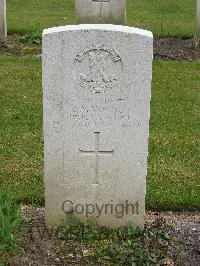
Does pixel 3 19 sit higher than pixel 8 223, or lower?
higher

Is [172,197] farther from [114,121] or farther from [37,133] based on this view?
[37,133]

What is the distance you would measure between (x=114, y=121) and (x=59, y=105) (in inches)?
15.6

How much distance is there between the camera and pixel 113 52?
161 inches

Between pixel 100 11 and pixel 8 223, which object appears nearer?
pixel 8 223

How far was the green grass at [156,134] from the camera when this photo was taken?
537 centimetres

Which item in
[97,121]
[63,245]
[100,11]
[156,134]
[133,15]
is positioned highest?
[100,11]

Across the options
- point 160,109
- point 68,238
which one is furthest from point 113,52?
point 160,109

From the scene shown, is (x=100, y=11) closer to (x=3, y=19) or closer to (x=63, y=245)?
(x=3, y=19)

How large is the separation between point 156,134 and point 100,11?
4512mm

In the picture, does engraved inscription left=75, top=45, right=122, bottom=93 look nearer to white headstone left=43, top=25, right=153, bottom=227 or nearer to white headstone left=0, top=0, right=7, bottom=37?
white headstone left=43, top=25, right=153, bottom=227

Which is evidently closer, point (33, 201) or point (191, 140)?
point (33, 201)

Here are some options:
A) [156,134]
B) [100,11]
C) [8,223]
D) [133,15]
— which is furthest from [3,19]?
[8,223]

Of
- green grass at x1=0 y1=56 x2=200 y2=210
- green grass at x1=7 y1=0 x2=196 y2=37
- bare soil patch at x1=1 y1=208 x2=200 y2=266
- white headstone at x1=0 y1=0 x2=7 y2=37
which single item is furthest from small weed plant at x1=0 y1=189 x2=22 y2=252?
green grass at x1=7 y1=0 x2=196 y2=37

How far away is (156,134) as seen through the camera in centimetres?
666
